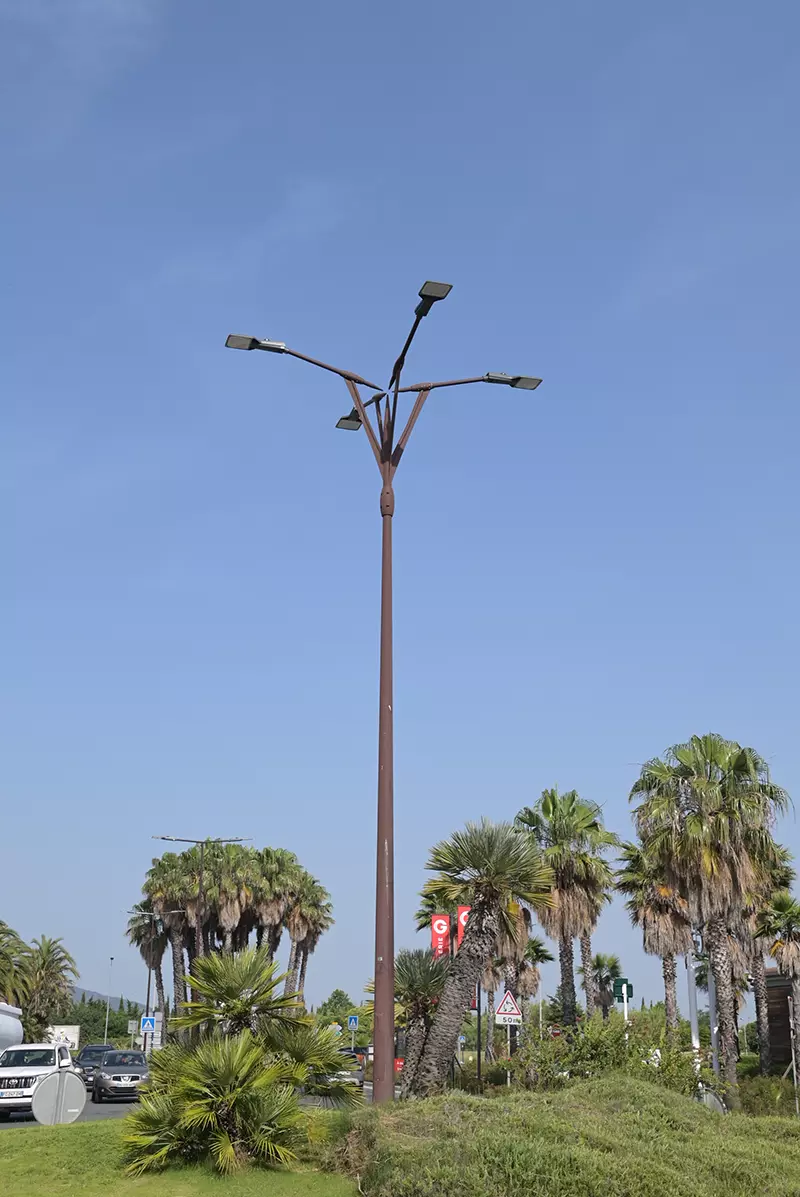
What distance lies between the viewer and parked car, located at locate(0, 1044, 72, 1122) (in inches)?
1085

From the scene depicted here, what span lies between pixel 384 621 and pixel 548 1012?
83309 mm

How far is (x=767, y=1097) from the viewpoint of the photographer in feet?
102

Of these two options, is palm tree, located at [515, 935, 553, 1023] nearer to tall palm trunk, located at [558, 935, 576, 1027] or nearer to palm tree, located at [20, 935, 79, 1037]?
tall palm trunk, located at [558, 935, 576, 1027]

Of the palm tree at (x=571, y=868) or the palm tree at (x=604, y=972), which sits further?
the palm tree at (x=604, y=972)

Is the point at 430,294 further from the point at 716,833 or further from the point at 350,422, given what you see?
the point at 716,833

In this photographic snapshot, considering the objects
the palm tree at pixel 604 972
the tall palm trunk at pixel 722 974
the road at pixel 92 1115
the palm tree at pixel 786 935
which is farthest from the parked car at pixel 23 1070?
the palm tree at pixel 604 972

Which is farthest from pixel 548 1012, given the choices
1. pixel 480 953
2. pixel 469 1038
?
pixel 480 953

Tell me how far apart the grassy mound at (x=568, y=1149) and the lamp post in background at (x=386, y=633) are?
84 centimetres

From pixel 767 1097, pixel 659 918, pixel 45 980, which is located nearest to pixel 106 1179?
pixel 767 1097

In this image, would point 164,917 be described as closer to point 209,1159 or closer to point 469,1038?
point 469,1038

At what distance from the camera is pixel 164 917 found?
64.4m

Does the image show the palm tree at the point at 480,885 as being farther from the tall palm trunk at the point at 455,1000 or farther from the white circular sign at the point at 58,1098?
the white circular sign at the point at 58,1098

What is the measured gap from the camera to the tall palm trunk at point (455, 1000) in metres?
15.6

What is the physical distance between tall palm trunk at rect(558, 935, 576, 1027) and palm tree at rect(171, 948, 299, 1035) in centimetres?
2815
